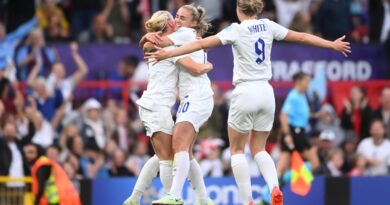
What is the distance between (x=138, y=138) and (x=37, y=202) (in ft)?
18.2

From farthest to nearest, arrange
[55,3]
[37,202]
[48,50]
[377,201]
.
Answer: [55,3] → [48,50] → [377,201] → [37,202]

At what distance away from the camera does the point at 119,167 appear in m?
22.7

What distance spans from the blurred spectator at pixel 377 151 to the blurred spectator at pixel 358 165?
8 centimetres

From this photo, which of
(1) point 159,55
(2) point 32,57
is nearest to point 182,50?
(1) point 159,55

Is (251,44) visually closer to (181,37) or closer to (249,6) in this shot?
(249,6)

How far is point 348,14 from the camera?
27078 mm

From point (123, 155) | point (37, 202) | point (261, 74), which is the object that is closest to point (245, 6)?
point (261, 74)

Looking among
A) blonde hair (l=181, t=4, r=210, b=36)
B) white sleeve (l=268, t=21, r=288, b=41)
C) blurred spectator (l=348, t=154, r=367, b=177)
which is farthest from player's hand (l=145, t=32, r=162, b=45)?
blurred spectator (l=348, t=154, r=367, b=177)

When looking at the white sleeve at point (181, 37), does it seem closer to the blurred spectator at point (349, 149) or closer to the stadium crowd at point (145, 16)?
the blurred spectator at point (349, 149)

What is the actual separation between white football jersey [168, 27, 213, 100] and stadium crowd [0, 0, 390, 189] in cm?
545

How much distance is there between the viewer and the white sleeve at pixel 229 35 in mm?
15836

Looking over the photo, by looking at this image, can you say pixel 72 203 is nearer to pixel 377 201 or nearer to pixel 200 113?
pixel 200 113

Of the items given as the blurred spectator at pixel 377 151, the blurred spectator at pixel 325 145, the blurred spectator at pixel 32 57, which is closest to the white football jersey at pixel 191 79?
the blurred spectator at pixel 325 145

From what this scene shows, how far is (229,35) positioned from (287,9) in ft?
36.5
